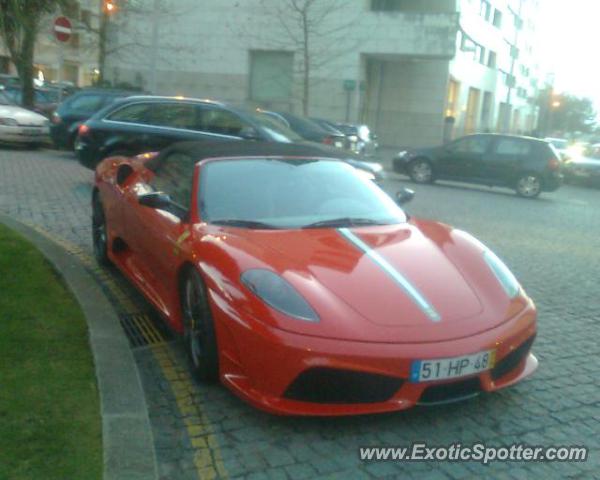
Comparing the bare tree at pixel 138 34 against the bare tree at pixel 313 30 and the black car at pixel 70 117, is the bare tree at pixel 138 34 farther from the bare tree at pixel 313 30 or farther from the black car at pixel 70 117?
the black car at pixel 70 117

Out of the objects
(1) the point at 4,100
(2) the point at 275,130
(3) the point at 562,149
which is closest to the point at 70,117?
(1) the point at 4,100

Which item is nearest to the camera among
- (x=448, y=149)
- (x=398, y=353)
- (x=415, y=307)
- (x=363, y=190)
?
(x=398, y=353)

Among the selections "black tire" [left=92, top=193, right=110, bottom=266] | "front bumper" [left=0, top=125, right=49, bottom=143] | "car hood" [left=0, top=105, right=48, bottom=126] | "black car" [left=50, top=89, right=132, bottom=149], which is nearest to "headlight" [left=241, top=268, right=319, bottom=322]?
"black tire" [left=92, top=193, right=110, bottom=266]

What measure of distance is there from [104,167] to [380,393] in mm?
4406

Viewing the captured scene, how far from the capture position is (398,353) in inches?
140

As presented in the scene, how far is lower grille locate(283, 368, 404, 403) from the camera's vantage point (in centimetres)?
356

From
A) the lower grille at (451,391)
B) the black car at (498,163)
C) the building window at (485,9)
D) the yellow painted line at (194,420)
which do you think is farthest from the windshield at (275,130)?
the building window at (485,9)

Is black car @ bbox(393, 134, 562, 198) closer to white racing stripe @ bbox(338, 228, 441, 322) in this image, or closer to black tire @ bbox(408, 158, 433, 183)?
black tire @ bbox(408, 158, 433, 183)

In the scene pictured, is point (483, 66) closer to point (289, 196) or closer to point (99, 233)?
point (99, 233)

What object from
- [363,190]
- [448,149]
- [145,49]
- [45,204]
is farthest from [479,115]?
[363,190]

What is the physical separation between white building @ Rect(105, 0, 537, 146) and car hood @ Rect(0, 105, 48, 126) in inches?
650

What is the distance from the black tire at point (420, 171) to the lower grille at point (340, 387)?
51.9ft

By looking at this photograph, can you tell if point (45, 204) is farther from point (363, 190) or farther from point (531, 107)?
point (531, 107)

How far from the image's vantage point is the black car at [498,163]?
17.8 metres
